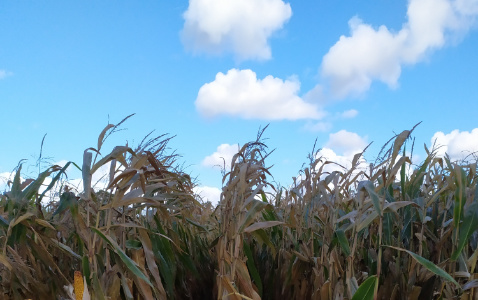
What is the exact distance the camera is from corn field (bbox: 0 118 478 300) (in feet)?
5.11

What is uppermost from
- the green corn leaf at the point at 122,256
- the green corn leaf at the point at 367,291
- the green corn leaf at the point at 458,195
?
the green corn leaf at the point at 458,195

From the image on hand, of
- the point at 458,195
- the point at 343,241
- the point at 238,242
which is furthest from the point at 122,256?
the point at 458,195

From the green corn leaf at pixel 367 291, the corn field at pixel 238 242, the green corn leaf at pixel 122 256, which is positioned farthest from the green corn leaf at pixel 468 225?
the green corn leaf at pixel 122 256

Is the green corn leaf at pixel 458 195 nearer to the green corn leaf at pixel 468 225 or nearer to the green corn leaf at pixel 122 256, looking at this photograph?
the green corn leaf at pixel 468 225

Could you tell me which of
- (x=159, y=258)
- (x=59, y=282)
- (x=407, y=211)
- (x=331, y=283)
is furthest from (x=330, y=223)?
(x=59, y=282)

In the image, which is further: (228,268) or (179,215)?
(179,215)

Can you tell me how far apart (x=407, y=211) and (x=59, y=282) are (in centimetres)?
137

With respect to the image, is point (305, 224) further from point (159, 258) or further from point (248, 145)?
point (159, 258)

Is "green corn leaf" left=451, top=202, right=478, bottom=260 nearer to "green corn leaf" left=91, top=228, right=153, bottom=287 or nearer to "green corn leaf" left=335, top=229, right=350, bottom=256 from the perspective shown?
"green corn leaf" left=335, top=229, right=350, bottom=256

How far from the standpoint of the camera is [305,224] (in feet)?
7.06

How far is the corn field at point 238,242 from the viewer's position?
1559mm

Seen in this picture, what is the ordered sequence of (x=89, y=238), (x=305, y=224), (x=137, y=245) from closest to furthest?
(x=89, y=238) → (x=137, y=245) → (x=305, y=224)

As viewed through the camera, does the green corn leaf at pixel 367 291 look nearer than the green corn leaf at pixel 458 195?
Yes

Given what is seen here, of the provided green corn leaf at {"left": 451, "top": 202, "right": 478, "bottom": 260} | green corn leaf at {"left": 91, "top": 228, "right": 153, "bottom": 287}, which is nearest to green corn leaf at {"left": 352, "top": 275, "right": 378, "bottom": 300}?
green corn leaf at {"left": 451, "top": 202, "right": 478, "bottom": 260}
